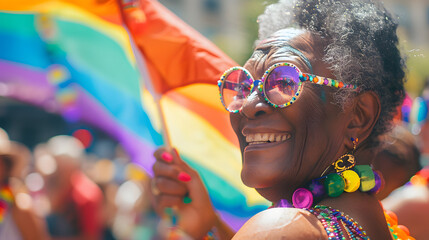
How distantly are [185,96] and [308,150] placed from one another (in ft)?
4.23

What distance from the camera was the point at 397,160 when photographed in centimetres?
278

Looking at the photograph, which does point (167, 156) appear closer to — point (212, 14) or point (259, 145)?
point (259, 145)

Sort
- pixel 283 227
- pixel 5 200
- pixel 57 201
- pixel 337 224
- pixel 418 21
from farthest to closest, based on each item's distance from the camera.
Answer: pixel 418 21 → pixel 57 201 → pixel 5 200 → pixel 337 224 → pixel 283 227

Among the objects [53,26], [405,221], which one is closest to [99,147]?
→ [53,26]

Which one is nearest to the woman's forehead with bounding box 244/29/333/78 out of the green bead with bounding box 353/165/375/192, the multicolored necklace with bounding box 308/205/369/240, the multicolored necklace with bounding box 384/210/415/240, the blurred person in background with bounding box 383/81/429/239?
the green bead with bounding box 353/165/375/192

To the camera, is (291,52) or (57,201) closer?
(291,52)

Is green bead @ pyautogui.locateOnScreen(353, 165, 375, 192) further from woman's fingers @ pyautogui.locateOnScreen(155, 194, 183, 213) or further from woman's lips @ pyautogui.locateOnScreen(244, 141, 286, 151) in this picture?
woman's fingers @ pyautogui.locateOnScreen(155, 194, 183, 213)

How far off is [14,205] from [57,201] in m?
0.85

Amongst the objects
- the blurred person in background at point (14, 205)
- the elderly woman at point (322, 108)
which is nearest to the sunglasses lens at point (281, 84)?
the elderly woman at point (322, 108)

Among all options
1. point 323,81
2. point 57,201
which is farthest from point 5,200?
point 323,81

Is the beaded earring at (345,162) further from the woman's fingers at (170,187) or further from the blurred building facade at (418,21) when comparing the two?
the blurred building facade at (418,21)

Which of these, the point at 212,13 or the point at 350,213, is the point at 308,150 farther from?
the point at 212,13

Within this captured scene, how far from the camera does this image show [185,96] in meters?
2.92

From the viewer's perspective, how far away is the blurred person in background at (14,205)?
14.4ft
